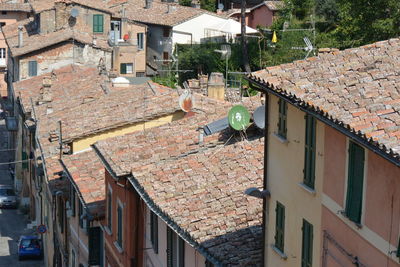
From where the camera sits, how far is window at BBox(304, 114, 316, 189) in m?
14.3

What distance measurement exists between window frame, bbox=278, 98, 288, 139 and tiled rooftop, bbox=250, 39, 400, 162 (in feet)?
1.44

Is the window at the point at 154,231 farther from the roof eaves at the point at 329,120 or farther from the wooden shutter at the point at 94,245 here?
the roof eaves at the point at 329,120

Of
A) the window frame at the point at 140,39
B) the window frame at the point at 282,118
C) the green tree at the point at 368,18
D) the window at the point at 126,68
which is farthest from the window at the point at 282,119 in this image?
the window frame at the point at 140,39

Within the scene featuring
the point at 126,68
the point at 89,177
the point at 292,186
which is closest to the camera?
the point at 292,186

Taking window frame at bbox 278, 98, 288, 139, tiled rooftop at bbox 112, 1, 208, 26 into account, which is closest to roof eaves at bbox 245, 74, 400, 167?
window frame at bbox 278, 98, 288, 139

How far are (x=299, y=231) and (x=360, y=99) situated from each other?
101 inches

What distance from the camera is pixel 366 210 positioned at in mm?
12438

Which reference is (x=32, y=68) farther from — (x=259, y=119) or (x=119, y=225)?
(x=259, y=119)

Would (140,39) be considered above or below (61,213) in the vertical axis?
above

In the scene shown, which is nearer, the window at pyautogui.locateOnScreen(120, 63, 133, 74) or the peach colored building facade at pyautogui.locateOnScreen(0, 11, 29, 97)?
the window at pyautogui.locateOnScreen(120, 63, 133, 74)

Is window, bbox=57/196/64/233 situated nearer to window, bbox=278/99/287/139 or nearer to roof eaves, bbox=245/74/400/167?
window, bbox=278/99/287/139

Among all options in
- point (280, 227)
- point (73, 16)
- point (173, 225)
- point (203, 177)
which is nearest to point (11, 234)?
point (73, 16)

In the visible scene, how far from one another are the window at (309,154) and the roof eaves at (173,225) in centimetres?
312

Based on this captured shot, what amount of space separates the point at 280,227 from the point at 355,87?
9.53ft
